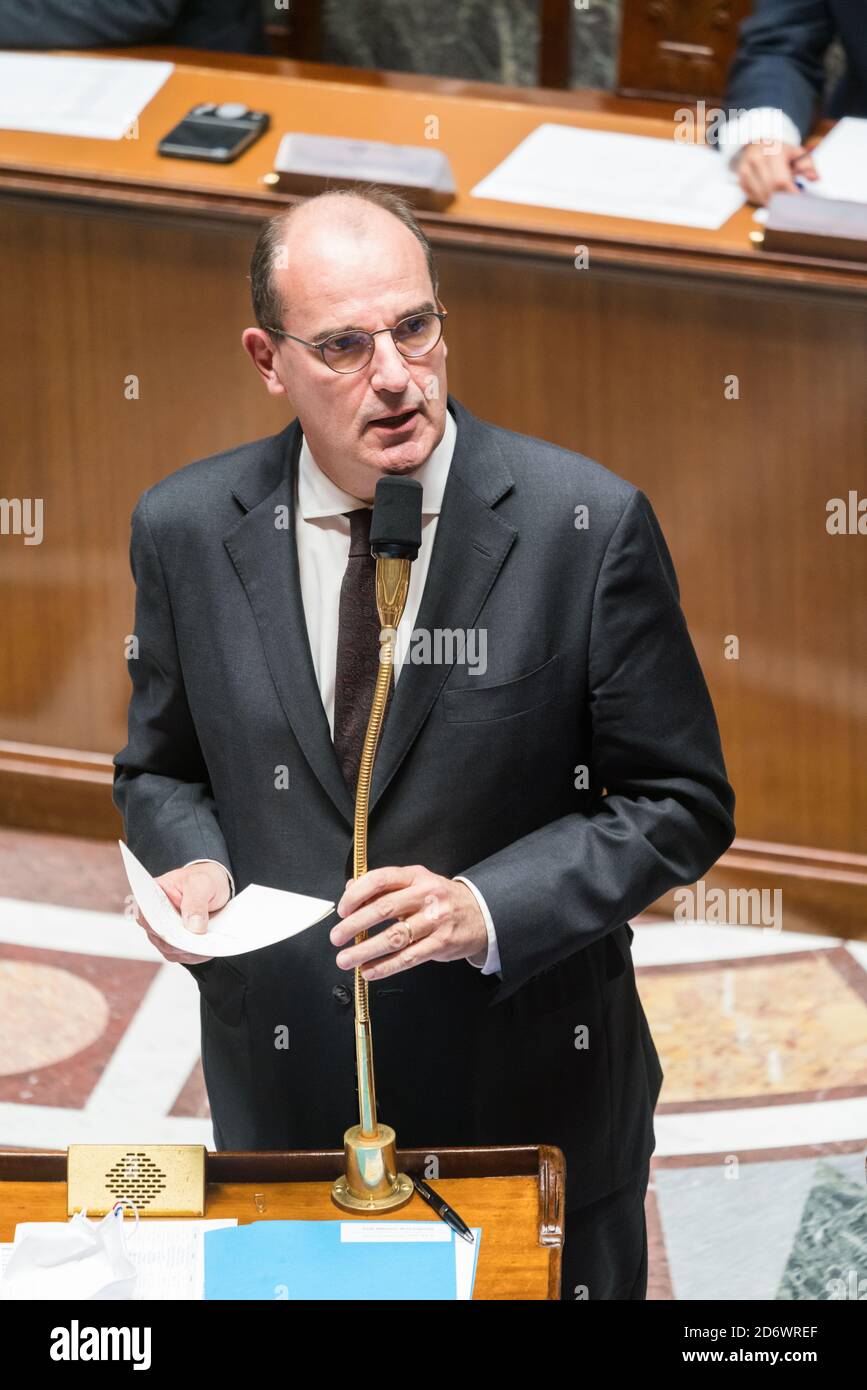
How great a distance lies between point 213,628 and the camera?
2055 mm

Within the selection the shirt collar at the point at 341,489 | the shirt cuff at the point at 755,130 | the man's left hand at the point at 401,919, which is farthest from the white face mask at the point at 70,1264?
the shirt cuff at the point at 755,130

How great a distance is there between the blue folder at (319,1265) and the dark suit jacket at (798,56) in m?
2.88

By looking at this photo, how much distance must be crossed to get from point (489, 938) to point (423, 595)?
0.38 m

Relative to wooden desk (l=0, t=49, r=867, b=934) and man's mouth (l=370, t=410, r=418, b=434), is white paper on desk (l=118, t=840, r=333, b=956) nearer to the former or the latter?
man's mouth (l=370, t=410, r=418, b=434)

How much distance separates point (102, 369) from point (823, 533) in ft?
5.10

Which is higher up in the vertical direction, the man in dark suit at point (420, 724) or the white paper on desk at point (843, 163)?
the white paper on desk at point (843, 163)

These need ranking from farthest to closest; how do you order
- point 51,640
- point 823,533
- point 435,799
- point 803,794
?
point 51,640
point 803,794
point 823,533
point 435,799

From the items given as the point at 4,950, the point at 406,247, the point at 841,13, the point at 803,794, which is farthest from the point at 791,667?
the point at 406,247

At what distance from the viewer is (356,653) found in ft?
6.56

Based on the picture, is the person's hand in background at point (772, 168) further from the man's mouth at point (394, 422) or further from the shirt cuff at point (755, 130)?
the man's mouth at point (394, 422)

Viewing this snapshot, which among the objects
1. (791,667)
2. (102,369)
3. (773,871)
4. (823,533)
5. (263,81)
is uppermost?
(263,81)

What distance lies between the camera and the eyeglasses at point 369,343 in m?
1.84

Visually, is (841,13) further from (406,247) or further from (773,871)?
(406,247)

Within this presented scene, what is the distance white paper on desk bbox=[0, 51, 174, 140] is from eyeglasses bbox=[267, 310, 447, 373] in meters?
2.30
